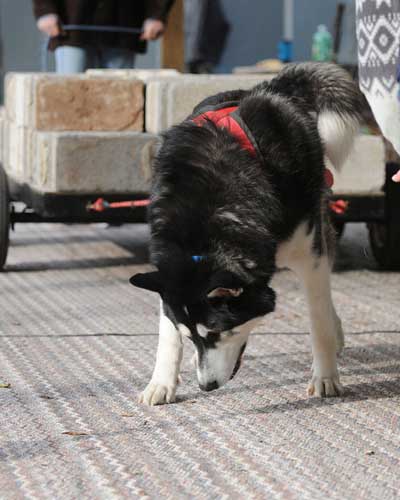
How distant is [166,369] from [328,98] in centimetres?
116

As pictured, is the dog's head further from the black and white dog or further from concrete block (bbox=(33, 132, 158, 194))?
concrete block (bbox=(33, 132, 158, 194))

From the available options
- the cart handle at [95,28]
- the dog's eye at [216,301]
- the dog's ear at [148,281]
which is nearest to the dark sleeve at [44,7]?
the cart handle at [95,28]

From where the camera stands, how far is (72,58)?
6.62 m

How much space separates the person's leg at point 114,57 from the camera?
6.68 metres

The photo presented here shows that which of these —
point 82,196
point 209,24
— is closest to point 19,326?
point 82,196

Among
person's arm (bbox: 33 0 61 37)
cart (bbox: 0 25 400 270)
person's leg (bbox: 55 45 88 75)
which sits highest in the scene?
person's arm (bbox: 33 0 61 37)

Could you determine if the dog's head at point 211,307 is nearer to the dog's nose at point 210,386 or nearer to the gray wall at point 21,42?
the dog's nose at point 210,386

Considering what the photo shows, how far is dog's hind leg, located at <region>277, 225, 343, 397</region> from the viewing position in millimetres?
3314

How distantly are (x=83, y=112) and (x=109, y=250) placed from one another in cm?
148

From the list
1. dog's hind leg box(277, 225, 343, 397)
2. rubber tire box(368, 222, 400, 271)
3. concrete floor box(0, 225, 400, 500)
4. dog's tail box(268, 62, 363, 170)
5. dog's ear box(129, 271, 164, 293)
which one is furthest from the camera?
rubber tire box(368, 222, 400, 271)

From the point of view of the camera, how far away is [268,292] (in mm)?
2975

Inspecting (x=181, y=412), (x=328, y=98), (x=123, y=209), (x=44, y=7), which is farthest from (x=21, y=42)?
(x=181, y=412)

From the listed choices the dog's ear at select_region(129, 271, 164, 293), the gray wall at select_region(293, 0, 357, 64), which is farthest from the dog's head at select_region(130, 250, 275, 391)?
the gray wall at select_region(293, 0, 357, 64)

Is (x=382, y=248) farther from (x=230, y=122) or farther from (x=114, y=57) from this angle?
(x=230, y=122)
